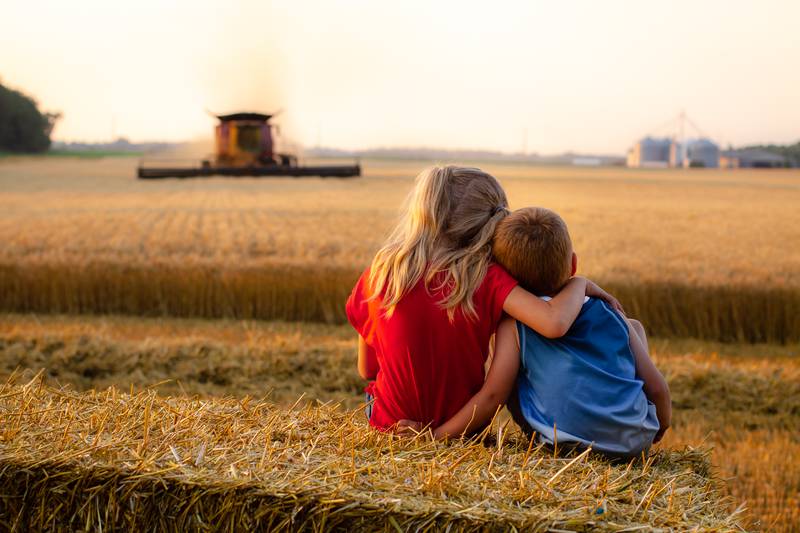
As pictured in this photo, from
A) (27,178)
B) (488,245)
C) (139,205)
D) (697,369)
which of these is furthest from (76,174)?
(488,245)

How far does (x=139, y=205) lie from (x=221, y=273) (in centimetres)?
1370

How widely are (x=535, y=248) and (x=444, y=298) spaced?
1.21ft

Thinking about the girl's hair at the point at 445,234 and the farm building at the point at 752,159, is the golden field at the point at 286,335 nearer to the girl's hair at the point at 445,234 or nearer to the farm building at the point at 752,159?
the girl's hair at the point at 445,234

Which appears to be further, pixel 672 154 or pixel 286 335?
pixel 672 154

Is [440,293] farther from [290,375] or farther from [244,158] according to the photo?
[244,158]

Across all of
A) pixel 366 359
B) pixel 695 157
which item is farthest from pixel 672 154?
pixel 366 359

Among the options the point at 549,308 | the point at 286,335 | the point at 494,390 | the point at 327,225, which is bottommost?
the point at 286,335

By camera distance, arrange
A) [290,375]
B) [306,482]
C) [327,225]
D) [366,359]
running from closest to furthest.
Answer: [306,482] < [366,359] < [290,375] < [327,225]

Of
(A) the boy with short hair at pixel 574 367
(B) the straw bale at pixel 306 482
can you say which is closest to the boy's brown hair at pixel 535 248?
(A) the boy with short hair at pixel 574 367

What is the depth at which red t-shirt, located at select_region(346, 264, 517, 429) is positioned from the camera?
131 inches

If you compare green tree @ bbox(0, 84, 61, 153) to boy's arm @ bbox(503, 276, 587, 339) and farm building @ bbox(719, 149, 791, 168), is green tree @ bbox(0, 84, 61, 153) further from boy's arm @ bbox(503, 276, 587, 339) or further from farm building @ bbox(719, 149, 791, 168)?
boy's arm @ bbox(503, 276, 587, 339)

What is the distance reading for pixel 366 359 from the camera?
376 cm

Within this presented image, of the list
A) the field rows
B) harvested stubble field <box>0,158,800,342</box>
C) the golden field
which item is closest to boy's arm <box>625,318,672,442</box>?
the golden field

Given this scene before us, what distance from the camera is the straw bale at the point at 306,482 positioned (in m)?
2.58
